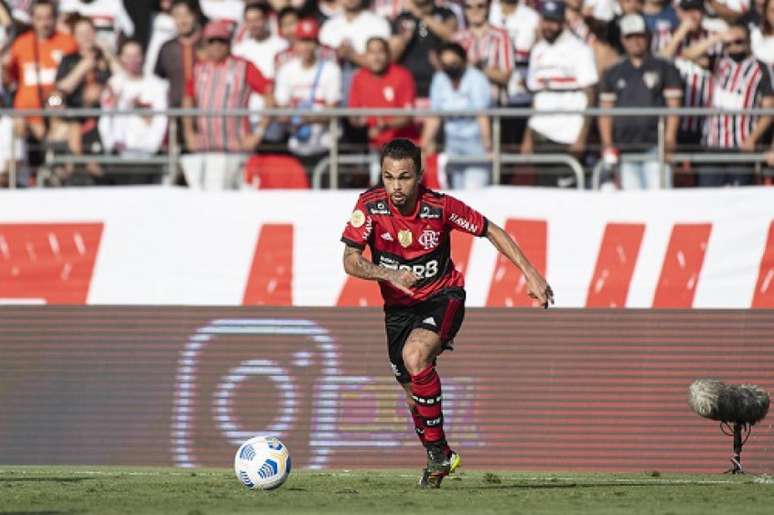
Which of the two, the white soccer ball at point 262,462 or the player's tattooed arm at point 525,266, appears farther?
the white soccer ball at point 262,462

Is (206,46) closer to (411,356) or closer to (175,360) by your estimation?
(175,360)

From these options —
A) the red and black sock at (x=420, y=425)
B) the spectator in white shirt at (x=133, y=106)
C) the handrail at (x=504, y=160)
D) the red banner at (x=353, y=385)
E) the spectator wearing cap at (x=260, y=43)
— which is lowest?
the red banner at (x=353, y=385)

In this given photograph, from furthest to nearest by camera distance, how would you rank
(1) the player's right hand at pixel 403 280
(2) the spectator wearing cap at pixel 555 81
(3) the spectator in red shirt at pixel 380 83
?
(3) the spectator in red shirt at pixel 380 83 < (2) the spectator wearing cap at pixel 555 81 < (1) the player's right hand at pixel 403 280

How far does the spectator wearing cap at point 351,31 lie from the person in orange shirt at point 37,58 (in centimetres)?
301

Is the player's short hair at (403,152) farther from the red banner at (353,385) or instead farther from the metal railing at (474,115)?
the metal railing at (474,115)

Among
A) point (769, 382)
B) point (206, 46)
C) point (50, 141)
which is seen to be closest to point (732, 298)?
point (769, 382)

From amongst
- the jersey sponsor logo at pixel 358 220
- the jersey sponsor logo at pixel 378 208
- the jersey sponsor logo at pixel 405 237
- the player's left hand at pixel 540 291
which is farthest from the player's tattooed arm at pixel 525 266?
the jersey sponsor logo at pixel 358 220

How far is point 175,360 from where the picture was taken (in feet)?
47.7

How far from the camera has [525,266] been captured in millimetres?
10336

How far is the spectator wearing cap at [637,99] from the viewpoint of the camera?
15.7 metres

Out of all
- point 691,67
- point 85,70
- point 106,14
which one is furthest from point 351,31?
point 691,67

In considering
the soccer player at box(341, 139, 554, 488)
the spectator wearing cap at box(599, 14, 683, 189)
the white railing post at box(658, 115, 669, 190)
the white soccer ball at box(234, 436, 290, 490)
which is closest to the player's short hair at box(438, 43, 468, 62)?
the spectator wearing cap at box(599, 14, 683, 189)

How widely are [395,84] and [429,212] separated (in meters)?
6.32

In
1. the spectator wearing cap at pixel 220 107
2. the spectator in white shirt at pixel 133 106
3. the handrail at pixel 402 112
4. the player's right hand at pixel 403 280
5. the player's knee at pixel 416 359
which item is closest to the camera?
the player's right hand at pixel 403 280
